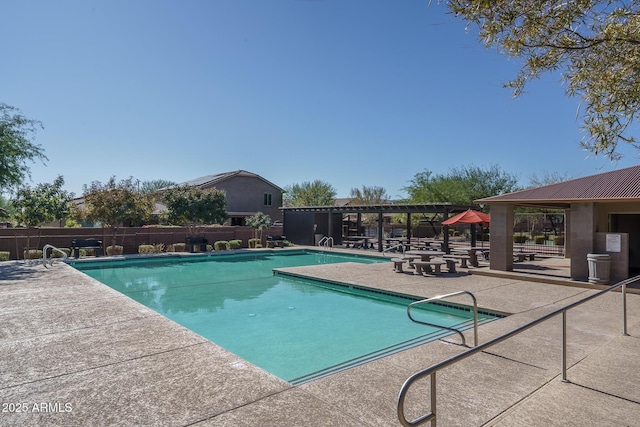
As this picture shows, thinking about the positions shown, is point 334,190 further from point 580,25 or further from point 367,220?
point 580,25

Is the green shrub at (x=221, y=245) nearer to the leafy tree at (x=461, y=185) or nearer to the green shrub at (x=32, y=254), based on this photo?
the green shrub at (x=32, y=254)

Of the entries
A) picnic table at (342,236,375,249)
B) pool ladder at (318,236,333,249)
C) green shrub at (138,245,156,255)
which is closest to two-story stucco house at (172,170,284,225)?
pool ladder at (318,236,333,249)

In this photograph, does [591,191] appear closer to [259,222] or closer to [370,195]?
[259,222]

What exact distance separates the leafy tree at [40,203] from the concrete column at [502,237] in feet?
63.3

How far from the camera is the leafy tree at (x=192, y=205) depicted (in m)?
22.1

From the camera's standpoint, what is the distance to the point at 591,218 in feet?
35.6

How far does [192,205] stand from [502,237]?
16.6 m

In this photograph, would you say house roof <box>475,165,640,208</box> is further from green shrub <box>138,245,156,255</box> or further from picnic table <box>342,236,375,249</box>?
green shrub <box>138,245,156,255</box>

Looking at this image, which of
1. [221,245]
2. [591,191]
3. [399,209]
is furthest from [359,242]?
[591,191]

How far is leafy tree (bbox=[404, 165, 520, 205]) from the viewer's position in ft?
116

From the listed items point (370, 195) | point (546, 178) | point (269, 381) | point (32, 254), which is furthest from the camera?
point (370, 195)

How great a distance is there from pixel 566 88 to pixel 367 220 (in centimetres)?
4142

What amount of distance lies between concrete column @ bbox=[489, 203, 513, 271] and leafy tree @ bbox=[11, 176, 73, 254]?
19.3m

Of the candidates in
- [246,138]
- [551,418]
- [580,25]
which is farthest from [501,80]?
[246,138]
